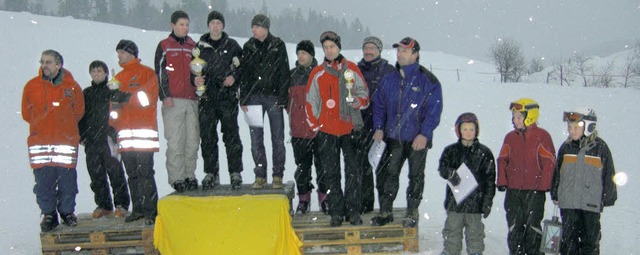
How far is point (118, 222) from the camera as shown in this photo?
5.80 m

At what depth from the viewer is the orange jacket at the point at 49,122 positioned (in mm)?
5504

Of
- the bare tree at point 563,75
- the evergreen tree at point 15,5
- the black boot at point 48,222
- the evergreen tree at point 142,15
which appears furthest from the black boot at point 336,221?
the evergreen tree at point 142,15

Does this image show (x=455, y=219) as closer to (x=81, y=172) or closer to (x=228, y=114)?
(x=228, y=114)

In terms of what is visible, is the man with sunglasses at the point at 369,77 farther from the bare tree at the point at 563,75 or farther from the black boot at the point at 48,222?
the bare tree at the point at 563,75

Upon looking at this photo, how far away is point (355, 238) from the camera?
532cm

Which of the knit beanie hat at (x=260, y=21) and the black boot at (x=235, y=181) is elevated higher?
the knit beanie hat at (x=260, y=21)

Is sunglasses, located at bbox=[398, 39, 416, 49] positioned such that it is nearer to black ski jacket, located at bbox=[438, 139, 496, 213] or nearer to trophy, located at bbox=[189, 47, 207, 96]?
black ski jacket, located at bbox=[438, 139, 496, 213]

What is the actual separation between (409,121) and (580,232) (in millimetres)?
2102

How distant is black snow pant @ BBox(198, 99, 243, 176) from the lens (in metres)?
6.00

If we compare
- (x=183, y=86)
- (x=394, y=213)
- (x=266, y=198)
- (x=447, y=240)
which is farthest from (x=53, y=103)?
(x=447, y=240)

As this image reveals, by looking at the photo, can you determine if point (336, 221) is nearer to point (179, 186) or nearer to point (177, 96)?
point (179, 186)

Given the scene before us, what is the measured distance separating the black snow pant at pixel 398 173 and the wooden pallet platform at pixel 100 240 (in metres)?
2.65

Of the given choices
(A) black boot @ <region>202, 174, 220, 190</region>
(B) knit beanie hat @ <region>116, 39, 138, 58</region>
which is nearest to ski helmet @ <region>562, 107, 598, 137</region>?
(A) black boot @ <region>202, 174, 220, 190</region>

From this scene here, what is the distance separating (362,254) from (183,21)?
341cm
